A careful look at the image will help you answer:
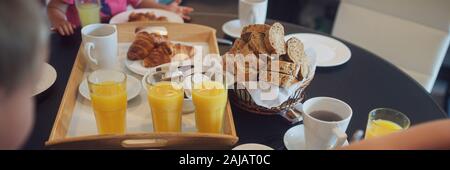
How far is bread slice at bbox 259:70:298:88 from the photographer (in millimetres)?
1080

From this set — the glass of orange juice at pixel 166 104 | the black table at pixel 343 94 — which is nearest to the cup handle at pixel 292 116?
the black table at pixel 343 94

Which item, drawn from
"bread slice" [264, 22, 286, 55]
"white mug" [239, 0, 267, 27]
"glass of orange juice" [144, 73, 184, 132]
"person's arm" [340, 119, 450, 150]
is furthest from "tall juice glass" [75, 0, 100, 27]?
"person's arm" [340, 119, 450, 150]

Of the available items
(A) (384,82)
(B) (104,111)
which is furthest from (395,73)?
(B) (104,111)

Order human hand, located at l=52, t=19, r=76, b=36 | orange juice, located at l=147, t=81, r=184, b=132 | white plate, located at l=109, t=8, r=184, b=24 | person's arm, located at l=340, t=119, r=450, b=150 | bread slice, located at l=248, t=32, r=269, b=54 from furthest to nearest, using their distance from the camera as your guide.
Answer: white plate, located at l=109, t=8, r=184, b=24 < human hand, located at l=52, t=19, r=76, b=36 < bread slice, located at l=248, t=32, r=269, b=54 < orange juice, located at l=147, t=81, r=184, b=132 < person's arm, located at l=340, t=119, r=450, b=150

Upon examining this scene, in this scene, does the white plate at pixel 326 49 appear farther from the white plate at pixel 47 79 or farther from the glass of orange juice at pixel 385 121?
the white plate at pixel 47 79

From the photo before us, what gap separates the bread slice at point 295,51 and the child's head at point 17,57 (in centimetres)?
65

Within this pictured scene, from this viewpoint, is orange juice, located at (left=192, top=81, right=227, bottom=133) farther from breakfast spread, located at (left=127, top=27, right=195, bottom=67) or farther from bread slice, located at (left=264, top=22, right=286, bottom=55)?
breakfast spread, located at (left=127, top=27, right=195, bottom=67)

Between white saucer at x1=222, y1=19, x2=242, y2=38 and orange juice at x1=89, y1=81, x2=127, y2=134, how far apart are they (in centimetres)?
61

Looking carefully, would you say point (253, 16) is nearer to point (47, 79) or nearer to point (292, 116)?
point (292, 116)

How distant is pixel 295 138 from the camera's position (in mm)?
1075

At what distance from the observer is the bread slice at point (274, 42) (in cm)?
112

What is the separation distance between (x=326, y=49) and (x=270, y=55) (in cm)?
45

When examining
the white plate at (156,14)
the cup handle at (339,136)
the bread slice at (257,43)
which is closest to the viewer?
the cup handle at (339,136)

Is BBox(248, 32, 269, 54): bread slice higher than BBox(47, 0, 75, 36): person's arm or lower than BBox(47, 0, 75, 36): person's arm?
higher
